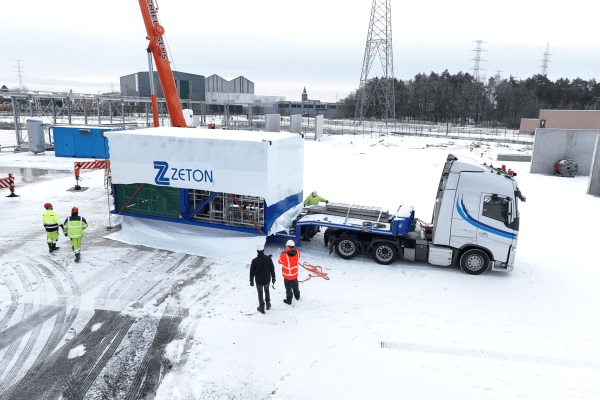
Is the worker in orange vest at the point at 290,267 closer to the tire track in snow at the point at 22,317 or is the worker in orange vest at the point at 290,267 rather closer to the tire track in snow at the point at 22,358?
the tire track in snow at the point at 22,358

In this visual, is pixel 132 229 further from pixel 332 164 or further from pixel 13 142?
pixel 13 142

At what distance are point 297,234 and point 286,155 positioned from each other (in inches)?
87.9

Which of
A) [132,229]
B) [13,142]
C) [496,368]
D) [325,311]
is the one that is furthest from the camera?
[13,142]

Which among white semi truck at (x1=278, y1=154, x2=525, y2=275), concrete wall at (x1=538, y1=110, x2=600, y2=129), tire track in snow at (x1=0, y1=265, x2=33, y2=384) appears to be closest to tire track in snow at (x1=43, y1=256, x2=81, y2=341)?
tire track in snow at (x1=0, y1=265, x2=33, y2=384)

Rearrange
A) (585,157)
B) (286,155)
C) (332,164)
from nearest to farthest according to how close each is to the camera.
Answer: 1. (286,155)
2. (585,157)
3. (332,164)

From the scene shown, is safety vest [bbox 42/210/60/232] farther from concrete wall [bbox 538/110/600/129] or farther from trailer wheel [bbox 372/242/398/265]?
concrete wall [bbox 538/110/600/129]

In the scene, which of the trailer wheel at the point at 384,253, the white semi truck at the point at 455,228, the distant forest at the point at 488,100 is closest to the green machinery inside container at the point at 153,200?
the white semi truck at the point at 455,228

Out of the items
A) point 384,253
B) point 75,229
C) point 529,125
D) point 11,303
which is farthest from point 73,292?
point 529,125

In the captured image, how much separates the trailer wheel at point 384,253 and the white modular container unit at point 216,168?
106 inches

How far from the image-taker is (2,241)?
1180 cm

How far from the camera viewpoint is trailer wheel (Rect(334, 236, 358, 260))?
10.8 meters


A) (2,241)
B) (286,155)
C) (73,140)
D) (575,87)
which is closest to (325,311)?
(286,155)

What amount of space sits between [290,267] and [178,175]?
4.84 meters

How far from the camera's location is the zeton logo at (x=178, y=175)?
11.0 m
